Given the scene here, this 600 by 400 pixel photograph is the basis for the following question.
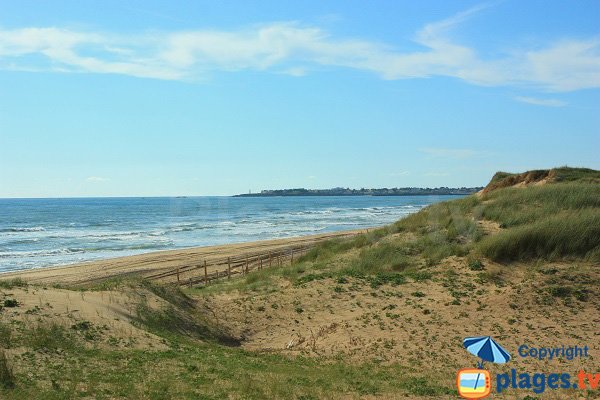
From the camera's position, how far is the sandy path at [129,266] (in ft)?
111

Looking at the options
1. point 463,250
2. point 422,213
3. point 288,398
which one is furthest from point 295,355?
point 422,213

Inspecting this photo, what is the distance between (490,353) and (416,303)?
9713 millimetres

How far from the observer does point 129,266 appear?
128 feet

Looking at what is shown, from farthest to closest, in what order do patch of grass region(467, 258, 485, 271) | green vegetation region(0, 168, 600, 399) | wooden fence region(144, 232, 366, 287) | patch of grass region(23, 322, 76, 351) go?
wooden fence region(144, 232, 366, 287) → patch of grass region(467, 258, 485, 271) → patch of grass region(23, 322, 76, 351) → green vegetation region(0, 168, 600, 399)

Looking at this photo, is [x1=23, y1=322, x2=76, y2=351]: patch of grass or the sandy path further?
the sandy path

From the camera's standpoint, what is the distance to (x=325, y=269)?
2255 cm

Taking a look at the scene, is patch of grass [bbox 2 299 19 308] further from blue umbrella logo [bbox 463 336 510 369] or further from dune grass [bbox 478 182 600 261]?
dune grass [bbox 478 182 600 261]

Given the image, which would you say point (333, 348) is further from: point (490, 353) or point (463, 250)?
point (463, 250)

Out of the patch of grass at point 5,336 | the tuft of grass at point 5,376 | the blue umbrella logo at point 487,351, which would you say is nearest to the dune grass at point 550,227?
the blue umbrella logo at point 487,351

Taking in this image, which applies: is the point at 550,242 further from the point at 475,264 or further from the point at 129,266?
the point at 129,266

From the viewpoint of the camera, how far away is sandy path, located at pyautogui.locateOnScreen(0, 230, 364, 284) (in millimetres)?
33844

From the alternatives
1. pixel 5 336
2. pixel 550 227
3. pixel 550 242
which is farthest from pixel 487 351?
pixel 550 227

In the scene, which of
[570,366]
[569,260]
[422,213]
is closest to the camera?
[570,366]

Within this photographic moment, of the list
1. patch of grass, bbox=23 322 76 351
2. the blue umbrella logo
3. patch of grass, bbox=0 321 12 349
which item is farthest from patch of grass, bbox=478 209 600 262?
patch of grass, bbox=0 321 12 349
